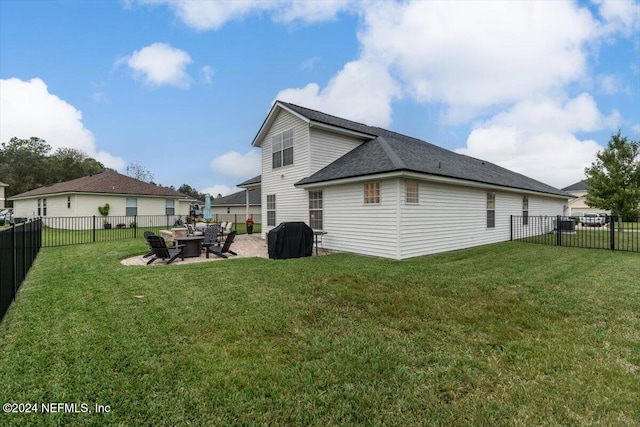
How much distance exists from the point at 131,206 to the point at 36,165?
37264 mm

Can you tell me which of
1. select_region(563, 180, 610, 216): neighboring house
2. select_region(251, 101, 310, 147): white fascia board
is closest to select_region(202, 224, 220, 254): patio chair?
select_region(251, 101, 310, 147): white fascia board

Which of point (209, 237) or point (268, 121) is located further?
point (268, 121)

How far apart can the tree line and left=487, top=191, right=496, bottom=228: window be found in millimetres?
54334

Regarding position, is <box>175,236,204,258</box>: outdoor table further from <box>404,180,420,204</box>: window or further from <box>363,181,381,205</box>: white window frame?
<box>404,180,420,204</box>: window

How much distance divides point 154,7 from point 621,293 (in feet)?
57.4

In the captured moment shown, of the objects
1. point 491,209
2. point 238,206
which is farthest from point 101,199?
point 491,209

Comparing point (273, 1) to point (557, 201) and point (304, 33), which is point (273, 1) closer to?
point (304, 33)

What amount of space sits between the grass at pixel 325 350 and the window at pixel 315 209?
595 cm

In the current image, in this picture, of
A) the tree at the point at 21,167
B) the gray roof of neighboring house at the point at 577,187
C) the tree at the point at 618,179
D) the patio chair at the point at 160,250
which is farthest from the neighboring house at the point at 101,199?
the gray roof of neighboring house at the point at 577,187

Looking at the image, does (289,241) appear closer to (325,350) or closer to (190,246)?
(190,246)

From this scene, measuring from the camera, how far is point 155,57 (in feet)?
48.8

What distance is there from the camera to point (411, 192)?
9.95 meters

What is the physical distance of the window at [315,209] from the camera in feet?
41.1

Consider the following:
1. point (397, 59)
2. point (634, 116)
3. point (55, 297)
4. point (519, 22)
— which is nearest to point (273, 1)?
point (397, 59)
